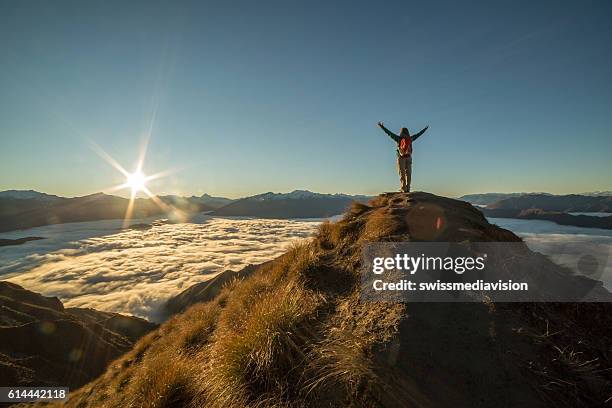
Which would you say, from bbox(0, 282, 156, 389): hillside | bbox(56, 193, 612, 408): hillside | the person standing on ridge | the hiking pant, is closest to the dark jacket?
the person standing on ridge

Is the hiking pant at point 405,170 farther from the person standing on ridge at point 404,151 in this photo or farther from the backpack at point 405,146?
the backpack at point 405,146

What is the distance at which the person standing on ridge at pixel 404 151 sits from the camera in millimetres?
13664

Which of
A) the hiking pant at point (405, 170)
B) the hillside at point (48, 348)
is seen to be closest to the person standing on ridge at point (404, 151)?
the hiking pant at point (405, 170)

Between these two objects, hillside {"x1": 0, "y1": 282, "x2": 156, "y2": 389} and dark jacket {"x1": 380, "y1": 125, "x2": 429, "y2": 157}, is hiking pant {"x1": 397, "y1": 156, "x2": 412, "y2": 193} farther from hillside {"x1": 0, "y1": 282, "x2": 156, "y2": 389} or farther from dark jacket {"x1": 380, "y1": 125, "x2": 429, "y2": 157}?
hillside {"x1": 0, "y1": 282, "x2": 156, "y2": 389}

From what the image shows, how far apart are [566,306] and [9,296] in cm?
9691

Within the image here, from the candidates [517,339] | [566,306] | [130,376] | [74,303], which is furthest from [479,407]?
[74,303]

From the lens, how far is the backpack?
44.7ft

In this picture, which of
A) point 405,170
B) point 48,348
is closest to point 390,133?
point 405,170

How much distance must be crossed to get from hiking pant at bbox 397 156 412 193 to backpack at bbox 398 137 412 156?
247 millimetres

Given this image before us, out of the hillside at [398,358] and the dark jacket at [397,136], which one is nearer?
the hillside at [398,358]

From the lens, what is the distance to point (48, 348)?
4338 centimetres

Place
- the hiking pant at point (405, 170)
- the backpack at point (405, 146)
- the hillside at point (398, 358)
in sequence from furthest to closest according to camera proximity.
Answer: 1. the hiking pant at point (405, 170)
2. the backpack at point (405, 146)
3. the hillside at point (398, 358)

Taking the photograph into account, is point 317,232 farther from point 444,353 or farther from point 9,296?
point 9,296

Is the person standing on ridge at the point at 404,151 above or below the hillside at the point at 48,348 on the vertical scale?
above
